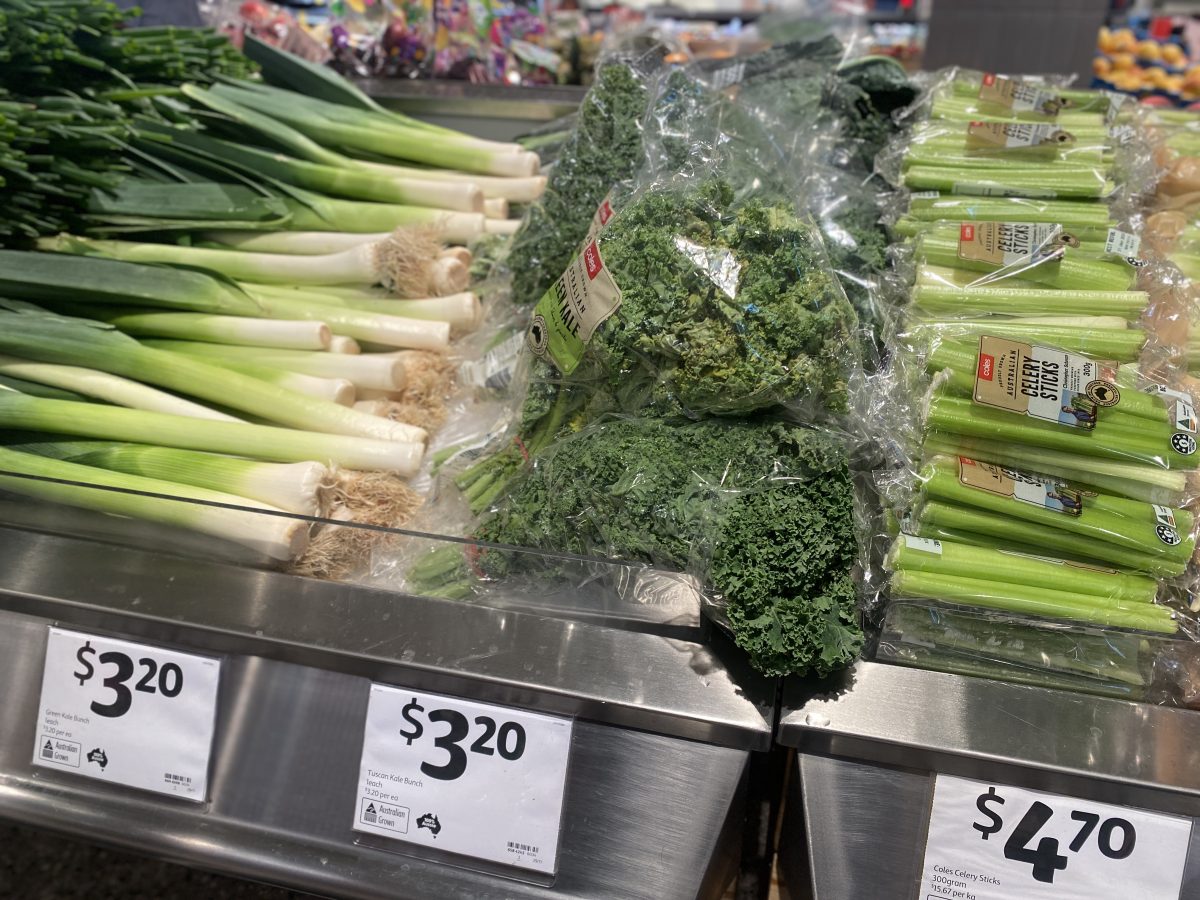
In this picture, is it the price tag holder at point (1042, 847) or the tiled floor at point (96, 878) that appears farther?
the tiled floor at point (96, 878)

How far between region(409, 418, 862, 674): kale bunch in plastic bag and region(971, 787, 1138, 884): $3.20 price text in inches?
7.5

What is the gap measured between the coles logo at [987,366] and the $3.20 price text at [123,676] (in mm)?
976

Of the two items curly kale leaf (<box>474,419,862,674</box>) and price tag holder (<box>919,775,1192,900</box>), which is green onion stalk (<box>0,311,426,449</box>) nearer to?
curly kale leaf (<box>474,419,862,674</box>)

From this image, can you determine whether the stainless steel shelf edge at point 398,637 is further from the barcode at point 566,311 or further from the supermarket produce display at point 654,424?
the barcode at point 566,311

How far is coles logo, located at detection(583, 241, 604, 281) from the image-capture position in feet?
3.38

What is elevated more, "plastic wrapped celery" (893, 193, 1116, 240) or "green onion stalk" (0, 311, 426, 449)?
"plastic wrapped celery" (893, 193, 1116, 240)

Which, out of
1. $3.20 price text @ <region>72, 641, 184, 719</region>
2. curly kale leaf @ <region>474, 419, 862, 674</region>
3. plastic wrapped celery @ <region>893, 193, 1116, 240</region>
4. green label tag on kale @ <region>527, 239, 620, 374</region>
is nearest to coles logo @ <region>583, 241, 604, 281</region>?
green label tag on kale @ <region>527, 239, 620, 374</region>

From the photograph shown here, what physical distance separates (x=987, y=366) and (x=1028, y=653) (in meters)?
0.32

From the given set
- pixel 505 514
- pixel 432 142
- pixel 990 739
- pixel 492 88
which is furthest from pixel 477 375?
pixel 492 88

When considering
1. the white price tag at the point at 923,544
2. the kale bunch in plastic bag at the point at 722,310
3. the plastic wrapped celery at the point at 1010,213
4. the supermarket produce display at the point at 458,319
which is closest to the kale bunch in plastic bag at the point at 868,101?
the supermarket produce display at the point at 458,319

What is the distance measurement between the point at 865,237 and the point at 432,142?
1089 millimetres

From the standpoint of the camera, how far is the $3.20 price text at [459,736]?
900 mm

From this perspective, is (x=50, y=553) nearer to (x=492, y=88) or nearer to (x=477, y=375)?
(x=477, y=375)

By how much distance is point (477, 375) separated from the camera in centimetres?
149
